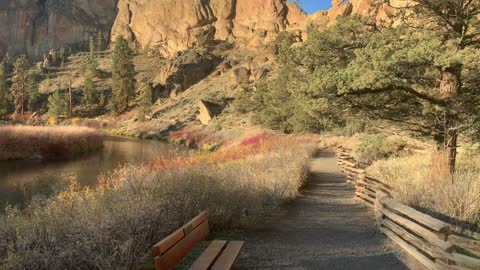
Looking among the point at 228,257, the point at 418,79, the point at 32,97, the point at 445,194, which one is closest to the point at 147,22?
the point at 32,97

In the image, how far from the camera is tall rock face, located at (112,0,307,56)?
111188 mm

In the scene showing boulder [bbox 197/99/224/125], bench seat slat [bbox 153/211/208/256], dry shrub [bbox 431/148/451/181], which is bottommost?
bench seat slat [bbox 153/211/208/256]

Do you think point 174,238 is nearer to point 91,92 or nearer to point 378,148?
point 378,148

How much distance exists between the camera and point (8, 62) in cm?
12194

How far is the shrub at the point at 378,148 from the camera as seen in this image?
1934 centimetres

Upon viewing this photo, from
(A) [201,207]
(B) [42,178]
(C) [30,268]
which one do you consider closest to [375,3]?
(A) [201,207]

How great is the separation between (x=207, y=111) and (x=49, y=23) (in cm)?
10827

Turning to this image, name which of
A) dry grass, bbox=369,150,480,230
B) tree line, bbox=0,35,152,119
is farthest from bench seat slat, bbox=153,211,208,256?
tree line, bbox=0,35,152,119

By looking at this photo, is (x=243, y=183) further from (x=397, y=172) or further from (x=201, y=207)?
(x=397, y=172)

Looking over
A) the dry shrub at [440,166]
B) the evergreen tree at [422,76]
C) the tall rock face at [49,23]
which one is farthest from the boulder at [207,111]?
the tall rock face at [49,23]

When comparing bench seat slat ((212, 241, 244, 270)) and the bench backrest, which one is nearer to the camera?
the bench backrest

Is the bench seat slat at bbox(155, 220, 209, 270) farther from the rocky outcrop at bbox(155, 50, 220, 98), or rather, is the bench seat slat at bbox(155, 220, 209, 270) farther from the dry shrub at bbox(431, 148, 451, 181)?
the rocky outcrop at bbox(155, 50, 220, 98)

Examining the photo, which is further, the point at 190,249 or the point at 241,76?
the point at 241,76

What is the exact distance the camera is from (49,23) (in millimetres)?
139625
